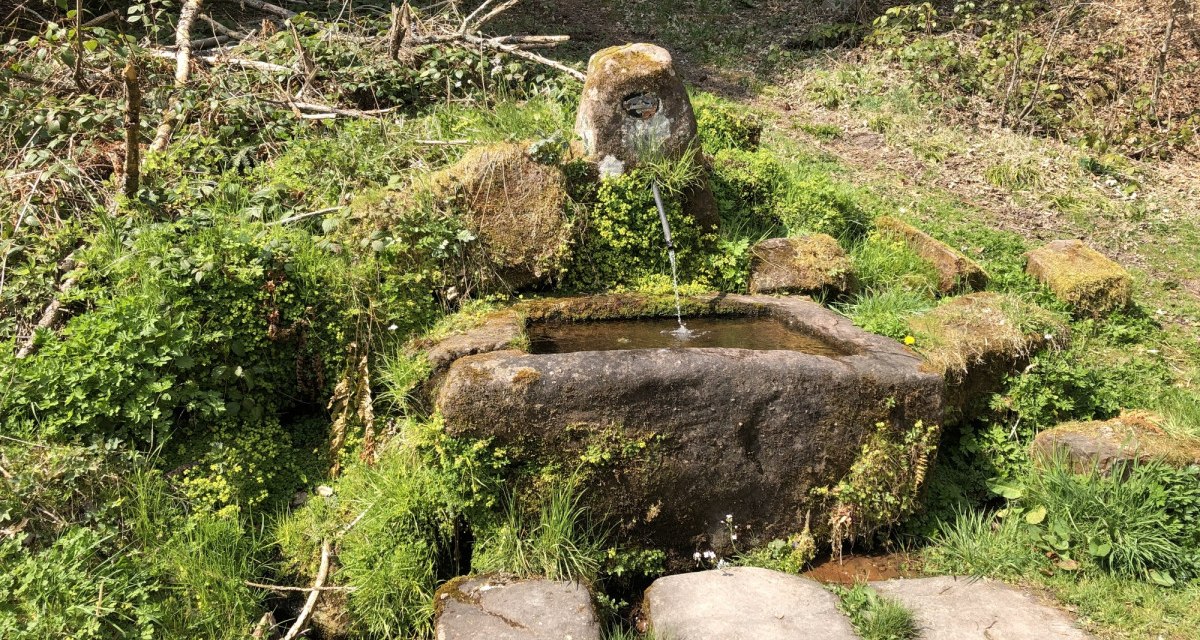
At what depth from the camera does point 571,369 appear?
3.87 metres

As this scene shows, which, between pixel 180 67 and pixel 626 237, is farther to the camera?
pixel 180 67

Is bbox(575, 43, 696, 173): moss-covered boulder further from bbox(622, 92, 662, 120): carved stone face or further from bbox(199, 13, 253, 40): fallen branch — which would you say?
bbox(199, 13, 253, 40): fallen branch

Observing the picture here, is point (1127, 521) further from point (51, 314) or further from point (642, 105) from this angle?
point (51, 314)

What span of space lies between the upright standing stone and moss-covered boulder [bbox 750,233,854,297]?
2.31ft

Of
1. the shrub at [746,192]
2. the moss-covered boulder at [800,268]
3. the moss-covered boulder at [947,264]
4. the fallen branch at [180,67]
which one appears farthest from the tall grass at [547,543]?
the fallen branch at [180,67]

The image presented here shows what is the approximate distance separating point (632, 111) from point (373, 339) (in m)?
2.27

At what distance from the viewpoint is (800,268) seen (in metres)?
5.56

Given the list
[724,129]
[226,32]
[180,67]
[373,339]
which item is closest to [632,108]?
[724,129]

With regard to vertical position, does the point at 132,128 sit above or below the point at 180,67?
below

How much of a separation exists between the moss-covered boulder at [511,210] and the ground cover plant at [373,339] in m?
0.05

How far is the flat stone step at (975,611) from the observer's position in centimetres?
361

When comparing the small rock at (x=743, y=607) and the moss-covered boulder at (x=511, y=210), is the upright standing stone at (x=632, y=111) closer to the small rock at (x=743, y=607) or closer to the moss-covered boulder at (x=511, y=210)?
the moss-covered boulder at (x=511, y=210)

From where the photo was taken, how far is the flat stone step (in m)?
3.61

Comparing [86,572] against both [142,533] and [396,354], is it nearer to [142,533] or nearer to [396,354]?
[142,533]
